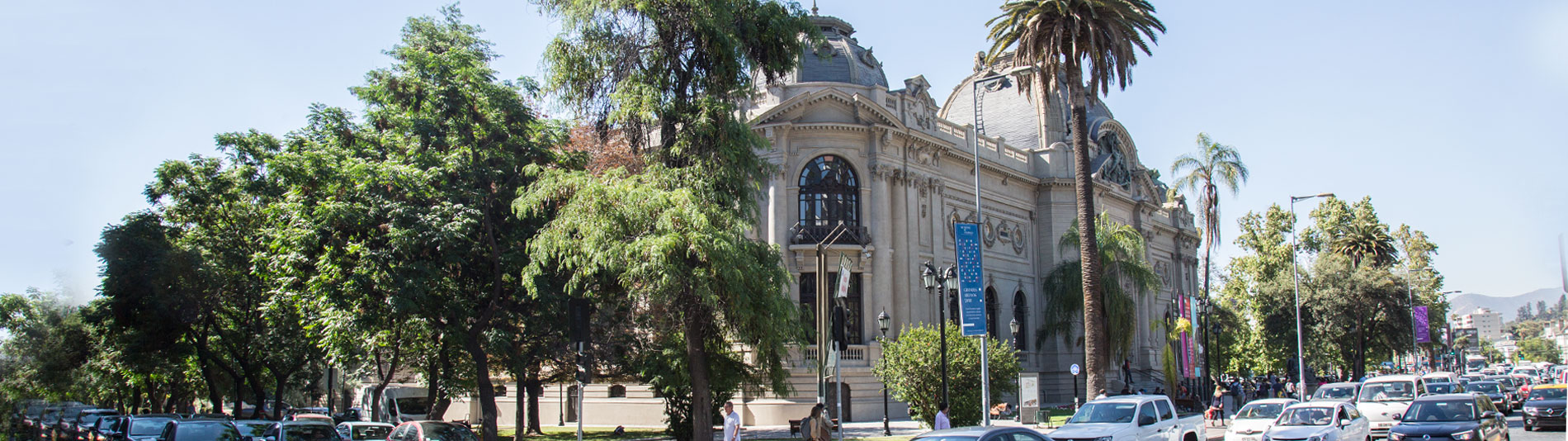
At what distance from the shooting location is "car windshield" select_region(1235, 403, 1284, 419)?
2342 centimetres

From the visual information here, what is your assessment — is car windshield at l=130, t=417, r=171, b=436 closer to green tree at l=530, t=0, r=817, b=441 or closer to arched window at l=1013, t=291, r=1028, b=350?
green tree at l=530, t=0, r=817, b=441

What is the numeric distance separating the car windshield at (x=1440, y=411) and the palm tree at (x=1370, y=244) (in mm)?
57056

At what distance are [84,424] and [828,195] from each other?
27698 millimetres

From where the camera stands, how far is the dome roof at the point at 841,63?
45.8 m

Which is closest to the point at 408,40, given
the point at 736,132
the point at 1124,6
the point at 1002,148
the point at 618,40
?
the point at 618,40

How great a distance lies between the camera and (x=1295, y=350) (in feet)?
216

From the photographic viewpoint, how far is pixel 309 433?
838 inches

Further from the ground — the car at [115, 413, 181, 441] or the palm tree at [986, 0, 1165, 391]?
the palm tree at [986, 0, 1165, 391]

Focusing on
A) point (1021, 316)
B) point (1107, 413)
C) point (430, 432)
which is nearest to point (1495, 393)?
point (1021, 316)

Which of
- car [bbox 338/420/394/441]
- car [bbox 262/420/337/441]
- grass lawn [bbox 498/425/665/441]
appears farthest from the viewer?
grass lawn [bbox 498/425/665/441]

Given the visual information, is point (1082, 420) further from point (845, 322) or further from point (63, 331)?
point (63, 331)

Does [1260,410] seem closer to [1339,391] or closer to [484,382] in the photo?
[1339,391]

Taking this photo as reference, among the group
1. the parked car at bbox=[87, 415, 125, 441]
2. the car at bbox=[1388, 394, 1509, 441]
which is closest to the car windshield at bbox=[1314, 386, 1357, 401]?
the car at bbox=[1388, 394, 1509, 441]

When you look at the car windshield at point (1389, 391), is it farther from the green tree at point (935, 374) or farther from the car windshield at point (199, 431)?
the car windshield at point (199, 431)
